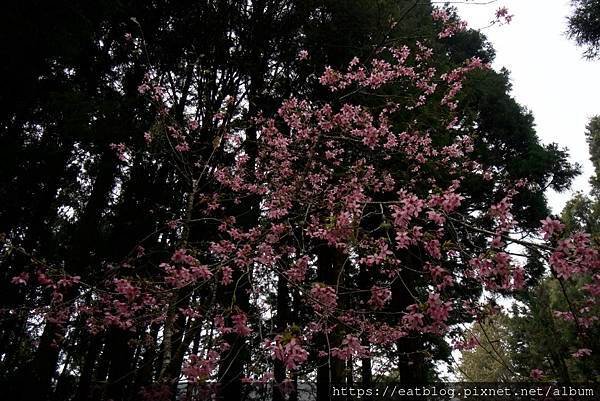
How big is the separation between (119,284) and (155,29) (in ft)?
20.1

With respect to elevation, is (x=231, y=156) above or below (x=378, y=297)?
above

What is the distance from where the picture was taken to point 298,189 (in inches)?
199

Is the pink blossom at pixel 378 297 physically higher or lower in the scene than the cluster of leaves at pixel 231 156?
lower

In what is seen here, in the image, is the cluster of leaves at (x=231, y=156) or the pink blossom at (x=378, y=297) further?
the cluster of leaves at (x=231, y=156)

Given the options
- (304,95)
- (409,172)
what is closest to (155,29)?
(304,95)

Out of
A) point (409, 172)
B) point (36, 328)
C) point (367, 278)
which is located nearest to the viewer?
point (409, 172)

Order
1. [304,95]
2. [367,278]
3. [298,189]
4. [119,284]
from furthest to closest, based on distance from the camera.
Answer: [367,278], [304,95], [298,189], [119,284]

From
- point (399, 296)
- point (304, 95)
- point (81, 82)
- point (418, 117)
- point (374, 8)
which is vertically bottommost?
point (399, 296)

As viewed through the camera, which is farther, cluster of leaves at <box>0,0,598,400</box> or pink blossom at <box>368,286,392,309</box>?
cluster of leaves at <box>0,0,598,400</box>

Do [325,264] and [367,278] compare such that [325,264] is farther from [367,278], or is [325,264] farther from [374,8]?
[374,8]

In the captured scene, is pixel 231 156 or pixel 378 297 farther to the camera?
pixel 231 156

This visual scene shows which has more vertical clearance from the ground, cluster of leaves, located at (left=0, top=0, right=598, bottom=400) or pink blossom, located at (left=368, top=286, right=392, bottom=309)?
cluster of leaves, located at (left=0, top=0, right=598, bottom=400)

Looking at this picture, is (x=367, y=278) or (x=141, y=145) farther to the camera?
(x=367, y=278)

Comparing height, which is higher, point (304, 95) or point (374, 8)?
point (374, 8)
